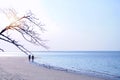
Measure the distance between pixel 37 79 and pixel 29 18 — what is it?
48.5ft

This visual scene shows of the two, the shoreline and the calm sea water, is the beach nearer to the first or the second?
the shoreline

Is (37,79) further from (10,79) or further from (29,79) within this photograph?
(10,79)

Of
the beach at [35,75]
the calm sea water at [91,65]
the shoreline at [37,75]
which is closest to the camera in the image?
the beach at [35,75]

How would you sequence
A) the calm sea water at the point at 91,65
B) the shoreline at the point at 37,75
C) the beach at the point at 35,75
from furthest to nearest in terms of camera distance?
the calm sea water at the point at 91,65, the shoreline at the point at 37,75, the beach at the point at 35,75

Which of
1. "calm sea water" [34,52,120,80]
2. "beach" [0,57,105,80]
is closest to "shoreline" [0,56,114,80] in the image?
"beach" [0,57,105,80]

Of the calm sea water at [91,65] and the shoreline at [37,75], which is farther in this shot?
the calm sea water at [91,65]

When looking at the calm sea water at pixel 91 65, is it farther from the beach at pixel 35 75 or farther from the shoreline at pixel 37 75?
the beach at pixel 35 75

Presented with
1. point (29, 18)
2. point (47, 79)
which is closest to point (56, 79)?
point (47, 79)

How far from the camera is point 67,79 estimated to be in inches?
867

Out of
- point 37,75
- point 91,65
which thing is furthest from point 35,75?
point 91,65

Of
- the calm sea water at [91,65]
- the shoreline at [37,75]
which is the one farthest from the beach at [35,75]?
the calm sea water at [91,65]

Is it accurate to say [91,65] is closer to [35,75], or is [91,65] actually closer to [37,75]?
[37,75]

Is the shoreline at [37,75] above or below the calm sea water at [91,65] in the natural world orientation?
above

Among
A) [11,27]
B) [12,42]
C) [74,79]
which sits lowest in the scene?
[74,79]
